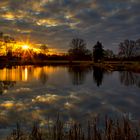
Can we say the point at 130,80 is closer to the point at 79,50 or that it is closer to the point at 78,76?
the point at 78,76

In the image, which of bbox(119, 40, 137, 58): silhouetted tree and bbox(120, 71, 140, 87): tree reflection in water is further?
bbox(119, 40, 137, 58): silhouetted tree

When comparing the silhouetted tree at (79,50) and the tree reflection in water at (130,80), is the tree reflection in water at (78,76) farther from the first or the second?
the silhouetted tree at (79,50)

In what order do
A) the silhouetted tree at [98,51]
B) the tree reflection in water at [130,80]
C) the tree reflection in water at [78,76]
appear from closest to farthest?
the tree reflection in water at [130,80]
the tree reflection in water at [78,76]
the silhouetted tree at [98,51]

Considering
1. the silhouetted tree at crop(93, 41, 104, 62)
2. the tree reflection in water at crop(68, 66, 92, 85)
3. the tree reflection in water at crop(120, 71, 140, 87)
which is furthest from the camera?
the silhouetted tree at crop(93, 41, 104, 62)

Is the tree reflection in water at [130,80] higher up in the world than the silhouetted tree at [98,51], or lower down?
lower down

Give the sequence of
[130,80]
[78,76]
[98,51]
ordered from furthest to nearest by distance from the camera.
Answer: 1. [98,51]
2. [78,76]
3. [130,80]

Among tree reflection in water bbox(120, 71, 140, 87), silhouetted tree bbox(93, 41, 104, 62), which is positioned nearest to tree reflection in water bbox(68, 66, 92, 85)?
tree reflection in water bbox(120, 71, 140, 87)

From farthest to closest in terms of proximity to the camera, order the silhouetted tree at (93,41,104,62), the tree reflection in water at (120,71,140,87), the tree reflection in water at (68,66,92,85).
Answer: the silhouetted tree at (93,41,104,62), the tree reflection in water at (68,66,92,85), the tree reflection in water at (120,71,140,87)

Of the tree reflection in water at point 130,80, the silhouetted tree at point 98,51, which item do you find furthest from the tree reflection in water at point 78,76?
the silhouetted tree at point 98,51

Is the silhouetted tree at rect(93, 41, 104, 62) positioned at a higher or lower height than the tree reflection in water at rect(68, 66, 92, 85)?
higher

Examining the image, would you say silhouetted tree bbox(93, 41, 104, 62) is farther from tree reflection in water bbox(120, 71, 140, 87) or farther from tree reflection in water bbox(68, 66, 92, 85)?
tree reflection in water bbox(120, 71, 140, 87)

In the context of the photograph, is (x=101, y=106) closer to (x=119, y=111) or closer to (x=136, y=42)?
(x=119, y=111)

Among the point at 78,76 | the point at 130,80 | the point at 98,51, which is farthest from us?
the point at 98,51

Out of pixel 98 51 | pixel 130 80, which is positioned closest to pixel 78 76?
pixel 130 80
